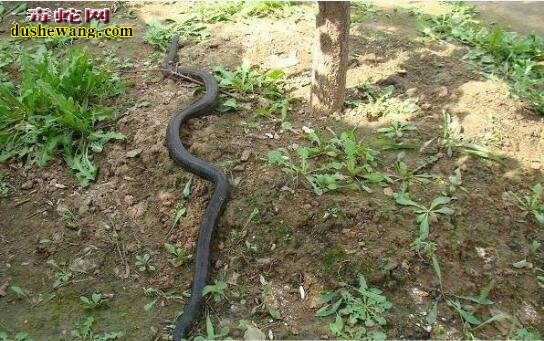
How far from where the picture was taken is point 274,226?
4051mm

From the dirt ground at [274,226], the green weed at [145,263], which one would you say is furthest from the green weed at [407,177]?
the green weed at [145,263]

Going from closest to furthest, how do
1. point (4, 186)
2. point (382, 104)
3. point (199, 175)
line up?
point (199, 175) → point (4, 186) → point (382, 104)

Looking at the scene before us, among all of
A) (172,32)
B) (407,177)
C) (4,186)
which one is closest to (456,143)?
(407,177)

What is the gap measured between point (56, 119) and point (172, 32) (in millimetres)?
2323

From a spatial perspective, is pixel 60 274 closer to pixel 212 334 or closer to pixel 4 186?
pixel 4 186

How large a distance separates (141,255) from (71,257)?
627 millimetres

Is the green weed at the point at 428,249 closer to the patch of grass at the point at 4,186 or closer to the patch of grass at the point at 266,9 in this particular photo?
the patch of grass at the point at 4,186

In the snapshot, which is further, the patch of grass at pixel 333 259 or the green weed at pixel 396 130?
the green weed at pixel 396 130

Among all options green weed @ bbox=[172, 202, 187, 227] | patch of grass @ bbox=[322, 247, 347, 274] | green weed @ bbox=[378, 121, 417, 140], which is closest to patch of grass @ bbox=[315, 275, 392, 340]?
patch of grass @ bbox=[322, 247, 347, 274]

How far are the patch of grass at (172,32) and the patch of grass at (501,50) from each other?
296 centimetres

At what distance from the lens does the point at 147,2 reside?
7461 millimetres

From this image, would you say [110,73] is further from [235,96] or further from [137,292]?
[137,292]

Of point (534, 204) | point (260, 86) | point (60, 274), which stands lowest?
point (60, 274)

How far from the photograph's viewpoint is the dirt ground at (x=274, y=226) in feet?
12.0
